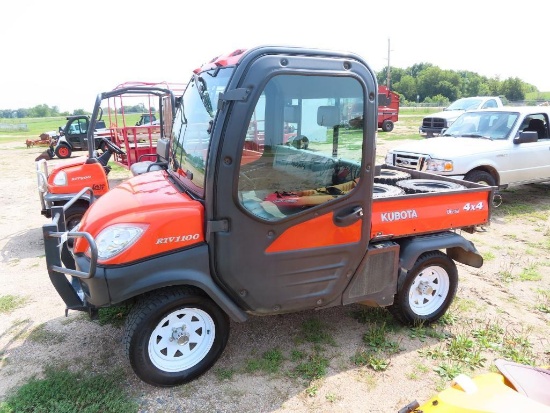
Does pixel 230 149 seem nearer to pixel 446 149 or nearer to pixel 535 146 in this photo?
pixel 446 149

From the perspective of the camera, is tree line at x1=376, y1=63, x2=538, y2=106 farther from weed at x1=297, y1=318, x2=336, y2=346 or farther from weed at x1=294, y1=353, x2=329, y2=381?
weed at x1=294, y1=353, x2=329, y2=381

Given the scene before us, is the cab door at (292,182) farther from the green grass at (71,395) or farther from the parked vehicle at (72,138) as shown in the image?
the parked vehicle at (72,138)

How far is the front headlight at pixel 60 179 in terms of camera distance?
567 cm

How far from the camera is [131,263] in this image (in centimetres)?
255

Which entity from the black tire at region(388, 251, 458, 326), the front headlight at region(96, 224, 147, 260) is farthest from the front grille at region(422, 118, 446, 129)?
the front headlight at region(96, 224, 147, 260)

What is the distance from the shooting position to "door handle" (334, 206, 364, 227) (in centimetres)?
289

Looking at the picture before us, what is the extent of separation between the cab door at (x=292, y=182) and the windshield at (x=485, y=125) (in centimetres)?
573

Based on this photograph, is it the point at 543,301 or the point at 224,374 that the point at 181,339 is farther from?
the point at 543,301

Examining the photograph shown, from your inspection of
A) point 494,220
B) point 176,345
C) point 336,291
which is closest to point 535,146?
point 494,220

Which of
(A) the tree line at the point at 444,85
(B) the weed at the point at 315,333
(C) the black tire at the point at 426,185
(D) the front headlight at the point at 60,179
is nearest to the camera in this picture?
(B) the weed at the point at 315,333

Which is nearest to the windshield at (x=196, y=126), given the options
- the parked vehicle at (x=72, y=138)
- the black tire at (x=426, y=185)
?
the black tire at (x=426, y=185)

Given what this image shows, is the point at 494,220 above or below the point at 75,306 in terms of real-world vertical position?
below

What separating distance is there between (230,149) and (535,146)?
712 centimetres

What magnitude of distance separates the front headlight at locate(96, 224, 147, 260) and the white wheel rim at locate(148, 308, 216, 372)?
578mm
